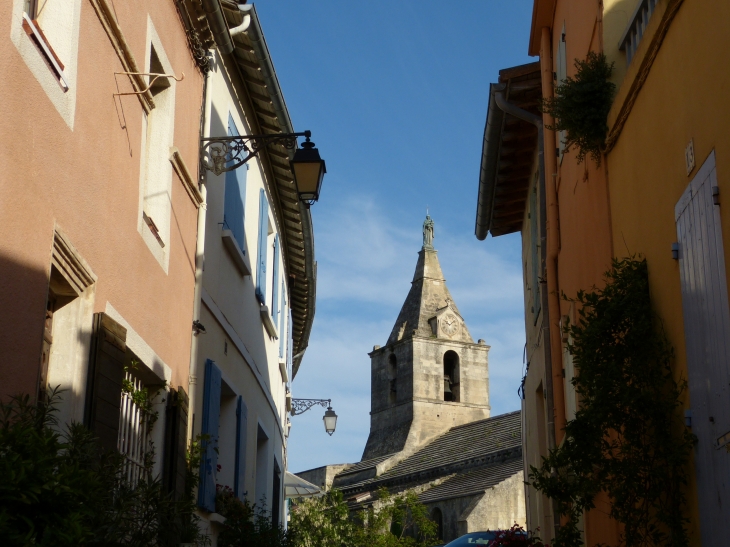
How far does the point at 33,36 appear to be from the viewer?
4879 mm

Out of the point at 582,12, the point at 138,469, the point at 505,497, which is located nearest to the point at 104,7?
the point at 138,469

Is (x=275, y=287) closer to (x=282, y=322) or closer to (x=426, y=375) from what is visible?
(x=282, y=322)

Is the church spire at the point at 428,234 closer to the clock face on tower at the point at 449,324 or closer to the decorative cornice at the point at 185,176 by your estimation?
the clock face on tower at the point at 449,324

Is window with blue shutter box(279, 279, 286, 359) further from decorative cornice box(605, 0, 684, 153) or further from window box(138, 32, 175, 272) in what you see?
decorative cornice box(605, 0, 684, 153)

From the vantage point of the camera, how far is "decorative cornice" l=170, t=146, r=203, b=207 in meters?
7.72

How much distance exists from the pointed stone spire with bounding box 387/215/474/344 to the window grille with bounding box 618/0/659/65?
178ft

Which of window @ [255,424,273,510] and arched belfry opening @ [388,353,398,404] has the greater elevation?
arched belfry opening @ [388,353,398,404]

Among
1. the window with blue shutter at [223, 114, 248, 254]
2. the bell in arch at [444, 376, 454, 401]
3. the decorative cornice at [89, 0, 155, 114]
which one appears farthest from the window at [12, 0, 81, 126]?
the bell in arch at [444, 376, 454, 401]

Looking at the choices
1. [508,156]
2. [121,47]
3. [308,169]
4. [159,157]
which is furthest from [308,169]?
[508,156]

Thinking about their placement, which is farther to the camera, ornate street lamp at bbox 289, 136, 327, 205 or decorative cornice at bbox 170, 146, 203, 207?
ornate street lamp at bbox 289, 136, 327, 205

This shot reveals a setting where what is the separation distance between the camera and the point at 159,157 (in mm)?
7555

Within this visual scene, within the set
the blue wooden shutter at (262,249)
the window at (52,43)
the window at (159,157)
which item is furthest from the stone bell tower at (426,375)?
the window at (52,43)

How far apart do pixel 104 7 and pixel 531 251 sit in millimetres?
8521

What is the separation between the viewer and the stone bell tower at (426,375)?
2370 inches
